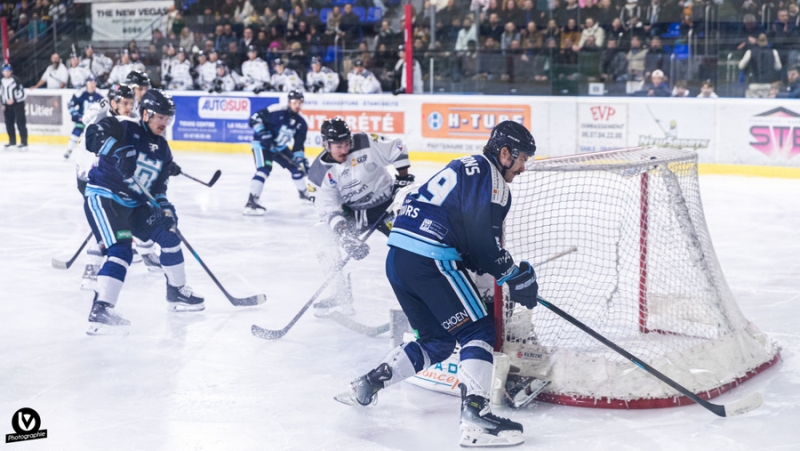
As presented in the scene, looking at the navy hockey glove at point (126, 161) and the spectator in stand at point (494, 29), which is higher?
the spectator in stand at point (494, 29)

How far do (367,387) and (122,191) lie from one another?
1.80 m

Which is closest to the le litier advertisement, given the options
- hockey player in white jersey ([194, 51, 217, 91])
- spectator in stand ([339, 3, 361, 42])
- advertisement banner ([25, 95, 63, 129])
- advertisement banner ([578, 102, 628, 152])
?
hockey player in white jersey ([194, 51, 217, 91])

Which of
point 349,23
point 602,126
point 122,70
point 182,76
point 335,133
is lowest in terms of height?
point 602,126

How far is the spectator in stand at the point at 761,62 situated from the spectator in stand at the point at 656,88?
0.72 meters

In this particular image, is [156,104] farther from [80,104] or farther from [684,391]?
[80,104]

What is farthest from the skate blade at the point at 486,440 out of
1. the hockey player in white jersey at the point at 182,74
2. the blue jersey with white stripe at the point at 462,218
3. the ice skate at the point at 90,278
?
the hockey player in white jersey at the point at 182,74

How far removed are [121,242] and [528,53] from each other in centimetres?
687

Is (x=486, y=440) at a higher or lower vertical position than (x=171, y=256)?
lower

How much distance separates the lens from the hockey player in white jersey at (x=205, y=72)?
41.8 feet

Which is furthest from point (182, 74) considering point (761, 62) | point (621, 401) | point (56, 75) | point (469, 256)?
point (621, 401)

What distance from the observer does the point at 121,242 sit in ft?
14.4

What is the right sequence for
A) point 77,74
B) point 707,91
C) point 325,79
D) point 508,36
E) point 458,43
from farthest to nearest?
point 77,74
point 325,79
point 458,43
point 508,36
point 707,91

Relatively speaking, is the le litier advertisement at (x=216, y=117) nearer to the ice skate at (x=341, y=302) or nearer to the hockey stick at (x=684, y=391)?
the ice skate at (x=341, y=302)

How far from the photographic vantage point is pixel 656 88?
9.52 meters
